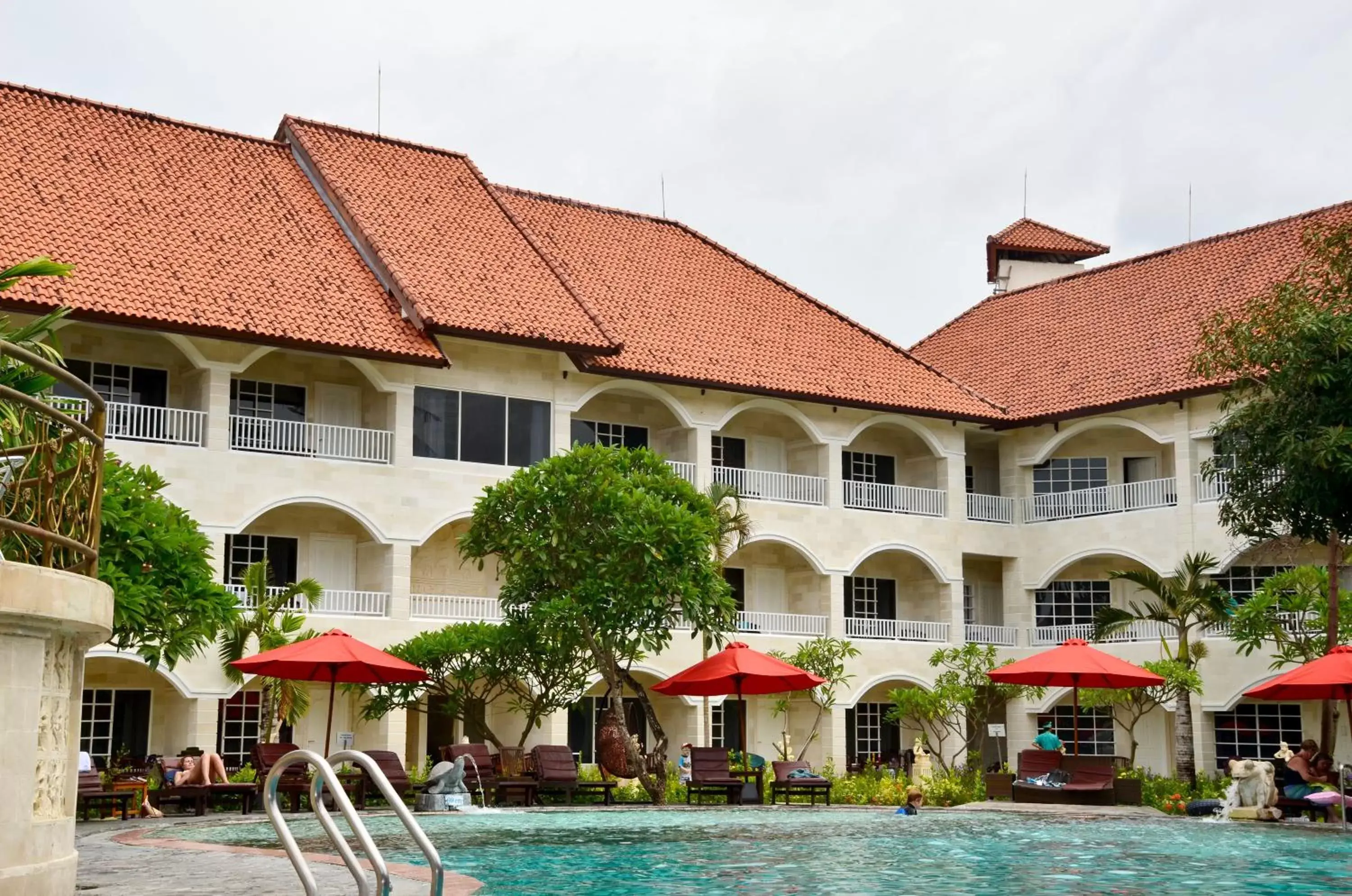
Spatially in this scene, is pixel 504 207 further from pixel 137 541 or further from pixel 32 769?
pixel 32 769

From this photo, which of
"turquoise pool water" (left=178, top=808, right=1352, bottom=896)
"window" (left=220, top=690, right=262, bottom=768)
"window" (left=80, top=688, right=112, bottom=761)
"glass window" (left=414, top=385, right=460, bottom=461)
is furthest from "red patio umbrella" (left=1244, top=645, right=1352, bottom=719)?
"window" (left=80, top=688, right=112, bottom=761)

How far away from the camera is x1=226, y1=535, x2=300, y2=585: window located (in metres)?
32.3

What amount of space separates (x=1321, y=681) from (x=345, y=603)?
56.5 ft

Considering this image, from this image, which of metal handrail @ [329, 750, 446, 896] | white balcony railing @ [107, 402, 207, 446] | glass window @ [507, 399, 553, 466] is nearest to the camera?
metal handrail @ [329, 750, 446, 896]

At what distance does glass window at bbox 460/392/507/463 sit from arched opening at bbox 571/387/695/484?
7.76ft

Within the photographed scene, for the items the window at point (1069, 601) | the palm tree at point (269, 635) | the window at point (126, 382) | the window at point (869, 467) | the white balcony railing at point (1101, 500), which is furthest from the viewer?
the window at point (869, 467)

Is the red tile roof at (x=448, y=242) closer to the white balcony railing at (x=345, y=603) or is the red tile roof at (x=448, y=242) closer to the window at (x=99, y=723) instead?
the white balcony railing at (x=345, y=603)

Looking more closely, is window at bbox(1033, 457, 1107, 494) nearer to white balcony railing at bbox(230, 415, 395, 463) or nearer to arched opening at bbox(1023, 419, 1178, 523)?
arched opening at bbox(1023, 419, 1178, 523)

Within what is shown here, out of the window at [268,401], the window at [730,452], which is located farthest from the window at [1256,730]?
the window at [268,401]

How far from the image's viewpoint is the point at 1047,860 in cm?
1625

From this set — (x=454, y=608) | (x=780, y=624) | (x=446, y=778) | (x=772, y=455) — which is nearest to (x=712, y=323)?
(x=772, y=455)

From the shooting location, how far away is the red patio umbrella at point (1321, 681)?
2344 centimetres

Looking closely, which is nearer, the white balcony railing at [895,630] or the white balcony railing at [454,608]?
the white balcony railing at [454,608]

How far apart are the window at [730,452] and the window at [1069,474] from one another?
24.4 ft
